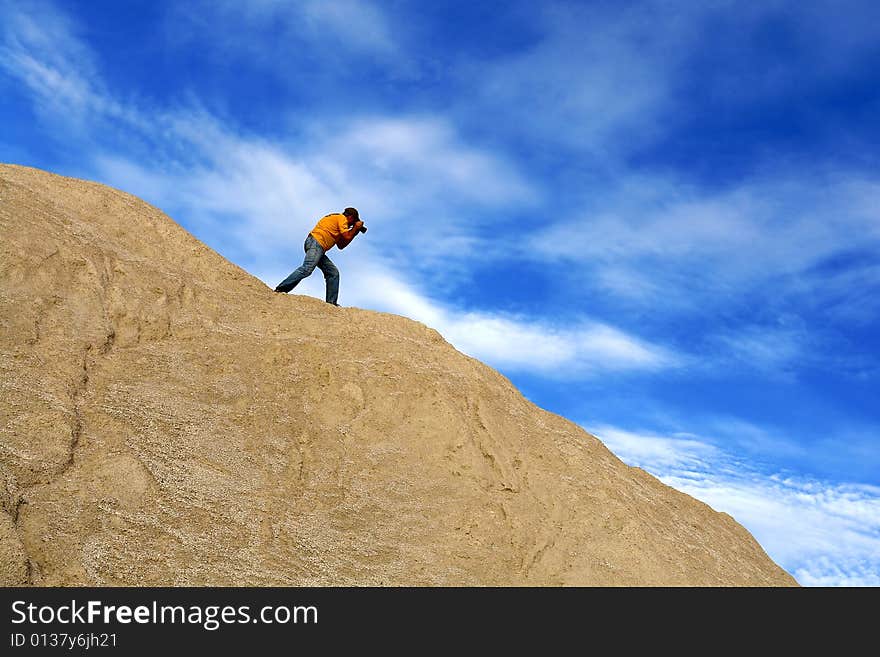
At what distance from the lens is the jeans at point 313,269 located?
14.4m

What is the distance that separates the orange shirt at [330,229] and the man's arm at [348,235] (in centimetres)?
6

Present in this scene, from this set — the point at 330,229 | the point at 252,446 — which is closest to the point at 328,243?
the point at 330,229

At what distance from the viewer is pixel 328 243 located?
1503 centimetres

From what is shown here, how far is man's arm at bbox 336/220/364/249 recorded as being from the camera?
49.9 feet

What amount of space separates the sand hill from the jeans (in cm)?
73

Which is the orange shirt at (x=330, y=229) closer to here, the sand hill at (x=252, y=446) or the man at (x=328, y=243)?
the man at (x=328, y=243)

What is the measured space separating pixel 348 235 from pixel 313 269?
1.11m

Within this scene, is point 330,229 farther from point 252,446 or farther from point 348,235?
point 252,446

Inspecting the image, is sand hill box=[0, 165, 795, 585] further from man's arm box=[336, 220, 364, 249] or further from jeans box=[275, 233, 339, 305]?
man's arm box=[336, 220, 364, 249]

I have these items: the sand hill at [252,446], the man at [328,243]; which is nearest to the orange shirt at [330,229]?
the man at [328,243]

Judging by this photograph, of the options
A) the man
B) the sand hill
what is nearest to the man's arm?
the man

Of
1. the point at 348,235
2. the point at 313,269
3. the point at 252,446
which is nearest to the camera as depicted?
the point at 252,446
